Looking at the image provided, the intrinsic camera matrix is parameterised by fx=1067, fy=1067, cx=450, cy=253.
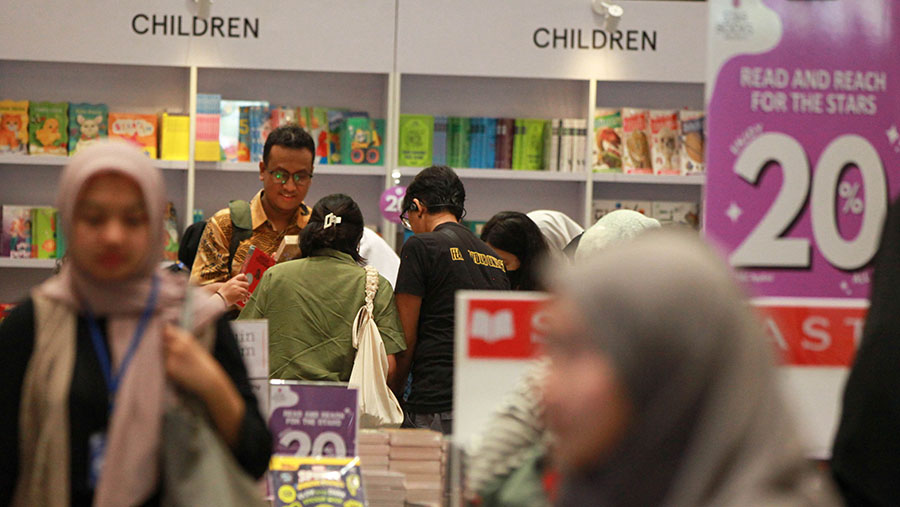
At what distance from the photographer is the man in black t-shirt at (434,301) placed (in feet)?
12.8

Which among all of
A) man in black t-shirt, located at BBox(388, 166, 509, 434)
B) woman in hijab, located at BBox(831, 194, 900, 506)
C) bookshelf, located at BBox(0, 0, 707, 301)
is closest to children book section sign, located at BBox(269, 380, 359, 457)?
man in black t-shirt, located at BBox(388, 166, 509, 434)

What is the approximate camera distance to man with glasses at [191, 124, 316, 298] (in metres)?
3.88

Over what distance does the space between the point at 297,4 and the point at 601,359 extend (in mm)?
5467

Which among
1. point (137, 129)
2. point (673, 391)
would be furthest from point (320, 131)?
point (673, 391)

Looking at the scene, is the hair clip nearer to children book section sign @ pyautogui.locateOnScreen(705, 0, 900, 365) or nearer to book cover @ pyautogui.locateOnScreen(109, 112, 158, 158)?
children book section sign @ pyautogui.locateOnScreen(705, 0, 900, 365)

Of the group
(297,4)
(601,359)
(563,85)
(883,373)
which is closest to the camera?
(601,359)

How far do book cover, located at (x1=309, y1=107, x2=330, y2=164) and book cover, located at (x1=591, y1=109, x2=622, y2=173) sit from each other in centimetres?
165

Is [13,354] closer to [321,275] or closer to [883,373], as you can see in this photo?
[883,373]

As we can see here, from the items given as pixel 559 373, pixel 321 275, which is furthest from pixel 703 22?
pixel 559 373

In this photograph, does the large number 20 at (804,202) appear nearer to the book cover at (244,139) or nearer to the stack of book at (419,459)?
the stack of book at (419,459)

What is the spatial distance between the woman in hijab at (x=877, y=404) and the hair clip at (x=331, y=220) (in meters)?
2.41

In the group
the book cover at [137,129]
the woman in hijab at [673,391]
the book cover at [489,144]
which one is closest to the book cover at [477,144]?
the book cover at [489,144]

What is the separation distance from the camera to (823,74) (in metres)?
2.18

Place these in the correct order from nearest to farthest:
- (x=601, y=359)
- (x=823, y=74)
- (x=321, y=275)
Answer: (x=601, y=359)
(x=823, y=74)
(x=321, y=275)
